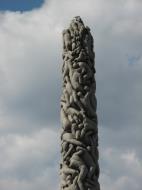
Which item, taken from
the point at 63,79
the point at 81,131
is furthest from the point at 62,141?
the point at 63,79

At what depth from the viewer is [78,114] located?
22984 millimetres

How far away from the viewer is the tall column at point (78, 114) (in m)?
22.6

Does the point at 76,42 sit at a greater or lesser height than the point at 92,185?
greater

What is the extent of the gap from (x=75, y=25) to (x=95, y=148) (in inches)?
169

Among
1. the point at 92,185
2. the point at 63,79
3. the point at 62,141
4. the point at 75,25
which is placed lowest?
the point at 92,185

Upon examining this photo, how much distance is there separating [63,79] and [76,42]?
1.31 metres

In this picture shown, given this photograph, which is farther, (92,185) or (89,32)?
(89,32)

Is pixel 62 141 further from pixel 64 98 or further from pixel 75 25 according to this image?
pixel 75 25

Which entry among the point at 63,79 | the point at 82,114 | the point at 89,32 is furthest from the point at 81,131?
the point at 89,32

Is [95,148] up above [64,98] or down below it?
below

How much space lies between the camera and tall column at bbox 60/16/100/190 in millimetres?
22609

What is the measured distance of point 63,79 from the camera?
23.9 metres

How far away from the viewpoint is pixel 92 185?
22562 millimetres

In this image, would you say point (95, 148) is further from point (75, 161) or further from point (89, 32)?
Answer: point (89, 32)
